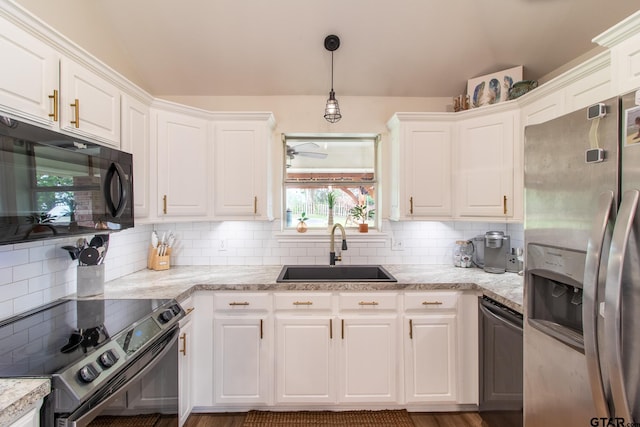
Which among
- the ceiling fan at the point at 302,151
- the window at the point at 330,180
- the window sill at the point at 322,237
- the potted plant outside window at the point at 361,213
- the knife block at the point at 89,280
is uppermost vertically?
the ceiling fan at the point at 302,151

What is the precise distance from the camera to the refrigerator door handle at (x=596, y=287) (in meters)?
0.93

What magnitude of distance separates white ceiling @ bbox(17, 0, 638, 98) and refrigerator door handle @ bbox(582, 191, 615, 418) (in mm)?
1796

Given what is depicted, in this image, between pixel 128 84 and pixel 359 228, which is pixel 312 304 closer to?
pixel 359 228

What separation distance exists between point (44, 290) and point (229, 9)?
212 cm

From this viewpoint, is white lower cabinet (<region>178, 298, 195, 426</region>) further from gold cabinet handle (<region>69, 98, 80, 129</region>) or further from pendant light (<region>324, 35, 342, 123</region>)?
pendant light (<region>324, 35, 342, 123</region>)

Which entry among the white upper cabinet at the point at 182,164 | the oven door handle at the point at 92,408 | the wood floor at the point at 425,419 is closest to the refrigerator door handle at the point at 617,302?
the wood floor at the point at 425,419

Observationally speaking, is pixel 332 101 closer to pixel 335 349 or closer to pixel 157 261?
pixel 335 349

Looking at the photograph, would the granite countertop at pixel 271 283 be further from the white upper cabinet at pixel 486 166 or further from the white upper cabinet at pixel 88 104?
the white upper cabinet at pixel 88 104

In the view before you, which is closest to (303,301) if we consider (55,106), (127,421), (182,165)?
(127,421)

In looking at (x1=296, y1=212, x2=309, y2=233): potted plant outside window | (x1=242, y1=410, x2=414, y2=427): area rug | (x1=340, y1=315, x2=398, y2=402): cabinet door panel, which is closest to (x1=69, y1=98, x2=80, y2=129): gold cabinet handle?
(x1=296, y1=212, x2=309, y2=233): potted plant outside window

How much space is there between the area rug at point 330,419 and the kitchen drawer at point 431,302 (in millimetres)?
758

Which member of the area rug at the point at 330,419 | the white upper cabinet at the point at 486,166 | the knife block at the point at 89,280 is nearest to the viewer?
the knife block at the point at 89,280

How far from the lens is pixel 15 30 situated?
1.18 meters

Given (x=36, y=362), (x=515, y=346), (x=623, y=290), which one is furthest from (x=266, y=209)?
(x=623, y=290)
